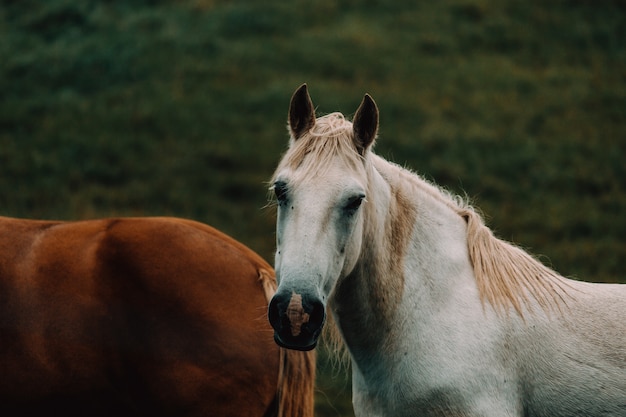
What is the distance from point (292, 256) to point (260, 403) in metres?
1.45

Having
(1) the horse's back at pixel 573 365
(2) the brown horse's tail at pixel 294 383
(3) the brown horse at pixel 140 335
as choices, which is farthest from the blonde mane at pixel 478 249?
(3) the brown horse at pixel 140 335

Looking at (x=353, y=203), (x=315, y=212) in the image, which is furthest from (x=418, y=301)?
(x=315, y=212)

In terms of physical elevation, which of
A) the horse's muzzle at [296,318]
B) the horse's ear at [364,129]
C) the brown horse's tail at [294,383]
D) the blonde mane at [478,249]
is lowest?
the brown horse's tail at [294,383]

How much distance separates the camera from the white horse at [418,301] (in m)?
2.90

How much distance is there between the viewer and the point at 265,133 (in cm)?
1545

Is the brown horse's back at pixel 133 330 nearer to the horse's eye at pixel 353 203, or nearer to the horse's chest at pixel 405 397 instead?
the horse's chest at pixel 405 397

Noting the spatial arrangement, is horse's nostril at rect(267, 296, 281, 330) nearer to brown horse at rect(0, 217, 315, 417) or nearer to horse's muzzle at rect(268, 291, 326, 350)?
horse's muzzle at rect(268, 291, 326, 350)

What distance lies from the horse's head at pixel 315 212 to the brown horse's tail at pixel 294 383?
1071 mm

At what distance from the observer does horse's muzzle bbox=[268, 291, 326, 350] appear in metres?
2.74

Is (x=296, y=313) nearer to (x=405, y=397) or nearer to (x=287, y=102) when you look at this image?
(x=405, y=397)

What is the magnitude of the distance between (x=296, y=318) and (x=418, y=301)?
724 mm

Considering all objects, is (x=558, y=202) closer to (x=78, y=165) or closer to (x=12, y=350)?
(x=78, y=165)

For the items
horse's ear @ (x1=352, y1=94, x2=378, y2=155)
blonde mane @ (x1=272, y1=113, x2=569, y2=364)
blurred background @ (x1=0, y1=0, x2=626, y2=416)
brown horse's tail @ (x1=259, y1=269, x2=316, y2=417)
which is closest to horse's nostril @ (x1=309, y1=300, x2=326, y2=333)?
blonde mane @ (x1=272, y1=113, x2=569, y2=364)

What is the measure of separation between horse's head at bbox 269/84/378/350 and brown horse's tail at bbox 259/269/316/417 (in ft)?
3.51
